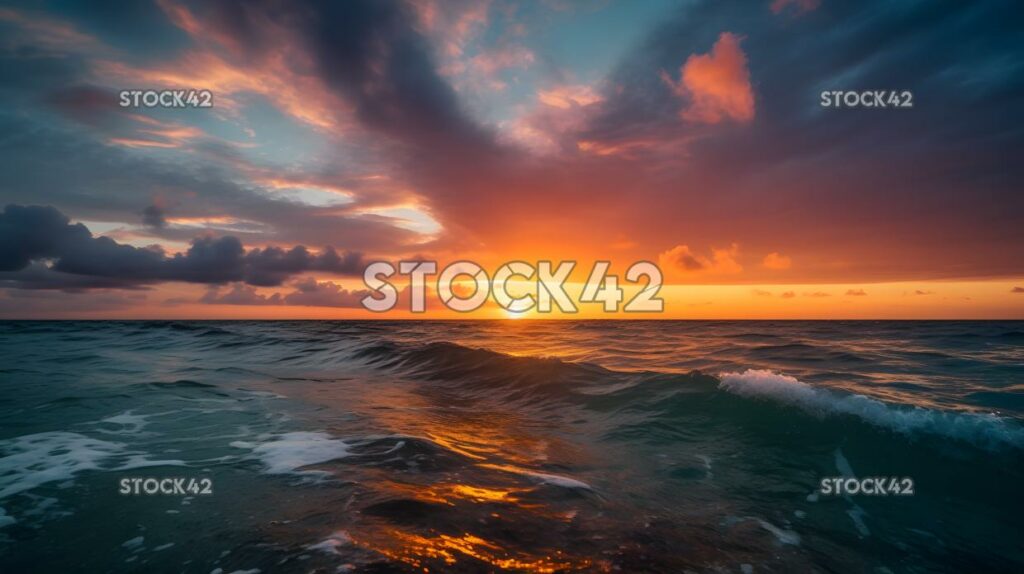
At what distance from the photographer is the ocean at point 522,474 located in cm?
450

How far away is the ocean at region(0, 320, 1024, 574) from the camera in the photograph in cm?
450

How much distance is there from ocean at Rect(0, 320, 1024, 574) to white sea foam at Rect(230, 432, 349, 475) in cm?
6

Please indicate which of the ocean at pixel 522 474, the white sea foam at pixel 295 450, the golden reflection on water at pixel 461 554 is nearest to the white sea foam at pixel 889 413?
the ocean at pixel 522 474

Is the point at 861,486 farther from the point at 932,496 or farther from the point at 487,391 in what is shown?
the point at 487,391

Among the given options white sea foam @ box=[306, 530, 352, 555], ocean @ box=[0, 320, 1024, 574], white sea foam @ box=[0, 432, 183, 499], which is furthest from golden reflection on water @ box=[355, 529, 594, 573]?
white sea foam @ box=[0, 432, 183, 499]

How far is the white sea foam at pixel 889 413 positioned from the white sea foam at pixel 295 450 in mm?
9561

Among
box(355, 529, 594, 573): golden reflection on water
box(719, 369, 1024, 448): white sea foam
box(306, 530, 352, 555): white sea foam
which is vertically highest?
box(719, 369, 1024, 448): white sea foam

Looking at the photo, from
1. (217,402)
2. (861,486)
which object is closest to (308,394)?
(217,402)

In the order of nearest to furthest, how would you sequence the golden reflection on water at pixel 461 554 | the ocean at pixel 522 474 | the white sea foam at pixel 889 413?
the golden reflection on water at pixel 461 554 < the ocean at pixel 522 474 < the white sea foam at pixel 889 413

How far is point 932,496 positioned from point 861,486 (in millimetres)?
941

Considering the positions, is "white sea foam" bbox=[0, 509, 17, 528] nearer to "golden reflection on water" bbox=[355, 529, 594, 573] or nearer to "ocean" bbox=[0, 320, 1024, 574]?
"ocean" bbox=[0, 320, 1024, 574]

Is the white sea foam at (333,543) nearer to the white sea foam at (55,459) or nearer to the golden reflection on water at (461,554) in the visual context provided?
the golden reflection on water at (461,554)

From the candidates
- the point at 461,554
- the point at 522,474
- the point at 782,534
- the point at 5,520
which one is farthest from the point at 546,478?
the point at 5,520

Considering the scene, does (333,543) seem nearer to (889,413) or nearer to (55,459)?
(55,459)
